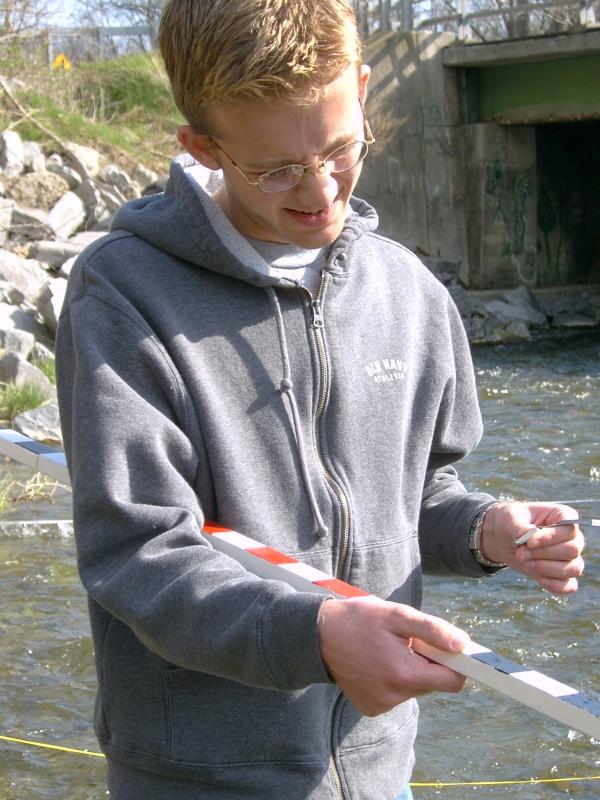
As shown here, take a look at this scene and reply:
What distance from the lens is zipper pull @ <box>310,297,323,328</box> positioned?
210 centimetres

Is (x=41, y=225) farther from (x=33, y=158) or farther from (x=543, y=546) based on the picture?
(x=543, y=546)

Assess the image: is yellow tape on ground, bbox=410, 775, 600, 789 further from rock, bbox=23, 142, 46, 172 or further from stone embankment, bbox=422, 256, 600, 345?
rock, bbox=23, 142, 46, 172

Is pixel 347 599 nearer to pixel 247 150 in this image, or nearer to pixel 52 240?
pixel 247 150

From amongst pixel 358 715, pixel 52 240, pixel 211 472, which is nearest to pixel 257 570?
pixel 211 472

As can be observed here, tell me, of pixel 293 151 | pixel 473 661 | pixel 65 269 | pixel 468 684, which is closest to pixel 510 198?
pixel 65 269

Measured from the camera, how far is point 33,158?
742 inches

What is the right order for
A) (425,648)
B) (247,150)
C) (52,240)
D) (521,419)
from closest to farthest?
(425,648), (247,150), (521,419), (52,240)

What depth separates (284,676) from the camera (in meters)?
1.71

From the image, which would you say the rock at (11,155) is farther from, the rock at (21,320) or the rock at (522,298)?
the rock at (522,298)

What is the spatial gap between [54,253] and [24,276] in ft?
4.49

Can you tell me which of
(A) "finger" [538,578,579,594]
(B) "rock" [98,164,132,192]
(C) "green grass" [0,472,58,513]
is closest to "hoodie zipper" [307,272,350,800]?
(A) "finger" [538,578,579,594]

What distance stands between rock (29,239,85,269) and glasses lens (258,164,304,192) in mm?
14485

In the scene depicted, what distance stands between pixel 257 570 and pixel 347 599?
24 centimetres

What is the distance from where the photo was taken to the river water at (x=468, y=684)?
5.06 meters
